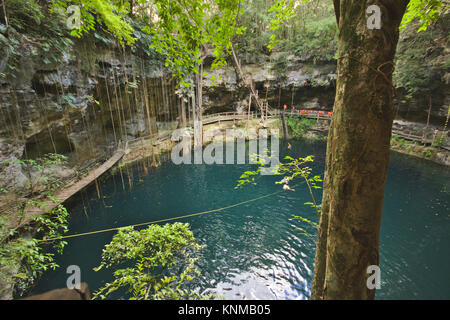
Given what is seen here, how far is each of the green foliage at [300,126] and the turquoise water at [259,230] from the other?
8.70m

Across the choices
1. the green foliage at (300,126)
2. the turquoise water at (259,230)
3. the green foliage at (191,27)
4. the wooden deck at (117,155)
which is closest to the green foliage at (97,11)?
the green foliage at (191,27)

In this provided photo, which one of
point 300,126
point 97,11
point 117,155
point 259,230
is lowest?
point 259,230

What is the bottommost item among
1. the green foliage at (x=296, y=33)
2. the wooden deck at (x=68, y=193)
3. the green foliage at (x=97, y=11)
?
the wooden deck at (x=68, y=193)

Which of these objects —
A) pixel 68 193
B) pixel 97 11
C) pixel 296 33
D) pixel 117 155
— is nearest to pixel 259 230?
pixel 68 193

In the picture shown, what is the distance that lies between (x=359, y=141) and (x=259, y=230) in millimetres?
6531

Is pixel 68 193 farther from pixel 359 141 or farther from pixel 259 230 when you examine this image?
pixel 359 141

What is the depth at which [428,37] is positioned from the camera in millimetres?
12531

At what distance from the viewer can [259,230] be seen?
23.4 feet

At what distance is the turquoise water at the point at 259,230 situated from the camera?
16.6 ft

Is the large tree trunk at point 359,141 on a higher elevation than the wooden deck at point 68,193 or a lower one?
higher

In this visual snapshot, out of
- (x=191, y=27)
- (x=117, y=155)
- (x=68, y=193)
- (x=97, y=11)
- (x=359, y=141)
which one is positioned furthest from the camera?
(x=117, y=155)

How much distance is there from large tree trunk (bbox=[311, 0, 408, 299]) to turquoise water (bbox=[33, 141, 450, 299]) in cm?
439

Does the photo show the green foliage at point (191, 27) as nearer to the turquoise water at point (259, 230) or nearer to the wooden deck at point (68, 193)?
the turquoise water at point (259, 230)
